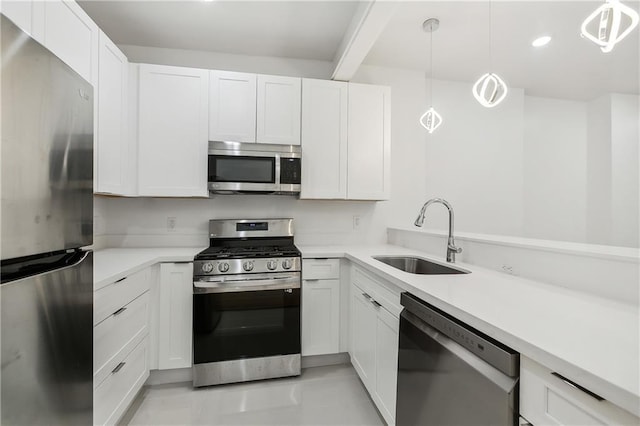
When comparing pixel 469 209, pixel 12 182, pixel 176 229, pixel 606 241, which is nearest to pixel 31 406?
pixel 12 182

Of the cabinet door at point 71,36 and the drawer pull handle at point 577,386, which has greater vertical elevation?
the cabinet door at point 71,36

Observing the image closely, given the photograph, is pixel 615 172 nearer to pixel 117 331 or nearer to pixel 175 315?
pixel 175 315

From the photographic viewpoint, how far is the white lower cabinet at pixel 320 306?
7.20ft

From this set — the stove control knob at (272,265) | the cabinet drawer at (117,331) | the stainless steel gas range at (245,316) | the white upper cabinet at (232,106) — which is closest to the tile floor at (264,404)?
the stainless steel gas range at (245,316)

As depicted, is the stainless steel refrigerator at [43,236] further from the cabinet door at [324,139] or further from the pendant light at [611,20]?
the pendant light at [611,20]

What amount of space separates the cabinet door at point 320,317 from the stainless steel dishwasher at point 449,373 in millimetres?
973

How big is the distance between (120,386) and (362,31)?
2607 millimetres

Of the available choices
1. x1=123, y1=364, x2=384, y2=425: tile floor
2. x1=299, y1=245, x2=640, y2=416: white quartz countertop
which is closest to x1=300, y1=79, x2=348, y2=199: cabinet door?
x1=299, y1=245, x2=640, y2=416: white quartz countertop

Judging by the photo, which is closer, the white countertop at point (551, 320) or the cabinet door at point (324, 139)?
the white countertop at point (551, 320)

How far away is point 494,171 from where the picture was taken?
3.40 meters

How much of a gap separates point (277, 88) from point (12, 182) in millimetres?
2026

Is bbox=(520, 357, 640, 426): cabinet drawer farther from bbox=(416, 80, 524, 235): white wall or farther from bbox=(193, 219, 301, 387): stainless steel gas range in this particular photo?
bbox=(416, 80, 524, 235): white wall

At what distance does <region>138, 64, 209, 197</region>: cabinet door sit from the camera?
2.20 meters

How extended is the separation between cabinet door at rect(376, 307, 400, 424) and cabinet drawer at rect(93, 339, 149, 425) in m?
1.39
